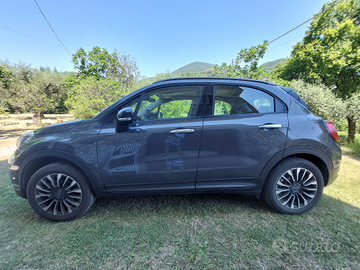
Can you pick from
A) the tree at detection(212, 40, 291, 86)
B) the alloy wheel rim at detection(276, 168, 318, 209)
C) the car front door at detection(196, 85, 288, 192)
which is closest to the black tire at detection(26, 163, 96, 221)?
the car front door at detection(196, 85, 288, 192)

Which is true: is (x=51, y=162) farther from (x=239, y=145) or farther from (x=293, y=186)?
(x=293, y=186)

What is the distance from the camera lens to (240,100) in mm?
2297

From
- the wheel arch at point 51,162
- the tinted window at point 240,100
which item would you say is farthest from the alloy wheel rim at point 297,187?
the wheel arch at point 51,162

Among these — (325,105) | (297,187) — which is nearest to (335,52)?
(325,105)

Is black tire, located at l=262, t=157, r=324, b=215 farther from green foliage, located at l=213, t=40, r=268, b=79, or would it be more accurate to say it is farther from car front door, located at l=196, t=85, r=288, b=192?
green foliage, located at l=213, t=40, r=268, b=79

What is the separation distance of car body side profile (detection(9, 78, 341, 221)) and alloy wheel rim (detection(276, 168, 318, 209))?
1cm

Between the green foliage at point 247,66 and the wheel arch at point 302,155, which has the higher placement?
the green foliage at point 247,66

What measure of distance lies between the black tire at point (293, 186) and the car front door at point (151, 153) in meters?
1.07

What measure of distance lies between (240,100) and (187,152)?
1.03 metres

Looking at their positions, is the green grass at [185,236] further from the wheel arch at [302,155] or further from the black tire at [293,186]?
the wheel arch at [302,155]

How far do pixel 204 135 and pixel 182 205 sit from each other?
1.16 metres

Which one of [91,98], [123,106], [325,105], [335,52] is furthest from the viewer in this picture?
[335,52]

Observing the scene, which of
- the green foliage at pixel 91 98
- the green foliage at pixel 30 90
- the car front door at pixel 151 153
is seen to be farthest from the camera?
the green foliage at pixel 30 90

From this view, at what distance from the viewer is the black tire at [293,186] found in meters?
2.20
